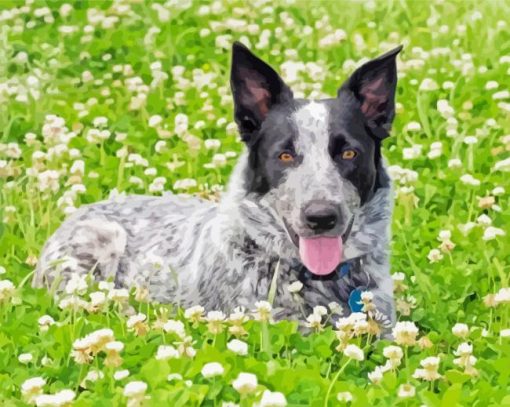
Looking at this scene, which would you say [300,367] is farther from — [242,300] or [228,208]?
[228,208]

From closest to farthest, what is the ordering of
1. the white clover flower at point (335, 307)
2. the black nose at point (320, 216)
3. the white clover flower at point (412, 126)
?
the black nose at point (320, 216), the white clover flower at point (335, 307), the white clover flower at point (412, 126)

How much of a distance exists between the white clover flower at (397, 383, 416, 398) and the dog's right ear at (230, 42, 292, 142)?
2095 millimetres

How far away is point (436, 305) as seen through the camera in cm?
691

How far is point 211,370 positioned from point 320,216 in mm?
1434

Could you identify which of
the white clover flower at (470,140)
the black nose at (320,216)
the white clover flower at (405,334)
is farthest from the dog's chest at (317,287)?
the white clover flower at (470,140)

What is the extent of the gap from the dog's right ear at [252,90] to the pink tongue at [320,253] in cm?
73

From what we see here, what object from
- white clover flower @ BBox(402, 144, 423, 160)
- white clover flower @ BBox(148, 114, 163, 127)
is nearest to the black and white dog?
white clover flower @ BBox(402, 144, 423, 160)

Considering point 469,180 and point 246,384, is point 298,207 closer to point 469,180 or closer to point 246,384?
point 246,384

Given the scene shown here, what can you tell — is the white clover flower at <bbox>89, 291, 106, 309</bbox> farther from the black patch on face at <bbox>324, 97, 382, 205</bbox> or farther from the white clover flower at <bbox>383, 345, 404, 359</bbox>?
the white clover flower at <bbox>383, 345, 404, 359</bbox>

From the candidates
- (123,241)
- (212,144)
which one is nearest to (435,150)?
(212,144)

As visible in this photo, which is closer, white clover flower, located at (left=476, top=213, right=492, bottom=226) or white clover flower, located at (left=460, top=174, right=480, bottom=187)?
white clover flower, located at (left=476, top=213, right=492, bottom=226)

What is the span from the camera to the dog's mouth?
640 cm

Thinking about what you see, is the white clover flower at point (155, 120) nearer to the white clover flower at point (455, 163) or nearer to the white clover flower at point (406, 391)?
the white clover flower at point (455, 163)

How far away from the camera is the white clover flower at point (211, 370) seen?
4957 millimetres
